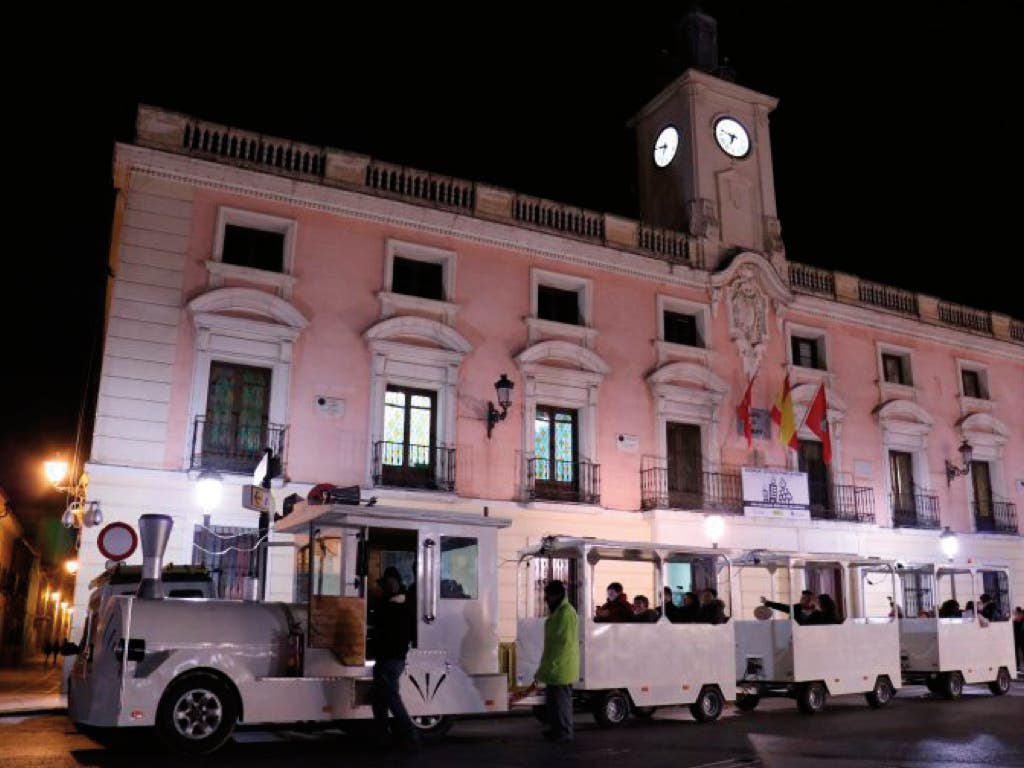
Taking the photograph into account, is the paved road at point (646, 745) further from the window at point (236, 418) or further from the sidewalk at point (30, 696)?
the window at point (236, 418)

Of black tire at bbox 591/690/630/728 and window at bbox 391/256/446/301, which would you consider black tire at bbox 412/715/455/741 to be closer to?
black tire at bbox 591/690/630/728

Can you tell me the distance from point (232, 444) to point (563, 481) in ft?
23.4

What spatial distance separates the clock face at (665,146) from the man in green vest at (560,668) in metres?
17.4

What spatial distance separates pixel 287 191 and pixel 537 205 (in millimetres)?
5948

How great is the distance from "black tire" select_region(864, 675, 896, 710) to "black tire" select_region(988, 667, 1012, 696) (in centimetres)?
355

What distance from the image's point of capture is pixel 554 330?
21641 mm

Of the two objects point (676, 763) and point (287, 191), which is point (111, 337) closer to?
point (287, 191)

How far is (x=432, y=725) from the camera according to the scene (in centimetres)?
1142

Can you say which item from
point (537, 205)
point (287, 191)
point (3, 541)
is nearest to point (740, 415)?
point (537, 205)

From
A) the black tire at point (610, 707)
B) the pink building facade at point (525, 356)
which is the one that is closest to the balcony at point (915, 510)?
the pink building facade at point (525, 356)

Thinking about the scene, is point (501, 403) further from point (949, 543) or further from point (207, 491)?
point (949, 543)

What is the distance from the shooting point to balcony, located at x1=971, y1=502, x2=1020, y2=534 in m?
27.1

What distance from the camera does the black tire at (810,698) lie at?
15094 mm

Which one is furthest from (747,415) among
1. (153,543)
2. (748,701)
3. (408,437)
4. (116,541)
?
(153,543)
